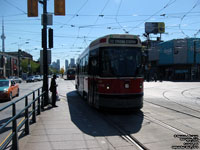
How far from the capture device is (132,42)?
8.25 meters

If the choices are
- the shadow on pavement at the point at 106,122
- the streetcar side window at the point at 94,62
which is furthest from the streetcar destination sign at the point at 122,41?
the shadow on pavement at the point at 106,122

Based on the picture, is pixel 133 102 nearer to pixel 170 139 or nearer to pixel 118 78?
pixel 118 78

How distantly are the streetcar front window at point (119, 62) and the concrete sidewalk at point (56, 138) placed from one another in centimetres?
253

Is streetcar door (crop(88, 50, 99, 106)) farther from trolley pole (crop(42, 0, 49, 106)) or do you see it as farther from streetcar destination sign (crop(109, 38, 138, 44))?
trolley pole (crop(42, 0, 49, 106))

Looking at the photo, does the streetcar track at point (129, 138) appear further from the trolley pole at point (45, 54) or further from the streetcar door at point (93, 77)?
the trolley pole at point (45, 54)

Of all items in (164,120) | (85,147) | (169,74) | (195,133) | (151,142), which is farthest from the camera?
(169,74)

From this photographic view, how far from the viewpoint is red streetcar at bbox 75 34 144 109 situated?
25.7 feet

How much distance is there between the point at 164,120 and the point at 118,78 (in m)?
2.32

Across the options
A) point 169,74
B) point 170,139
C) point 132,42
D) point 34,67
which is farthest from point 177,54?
point 34,67

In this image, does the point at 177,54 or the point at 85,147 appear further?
the point at 177,54

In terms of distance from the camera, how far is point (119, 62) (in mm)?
7992

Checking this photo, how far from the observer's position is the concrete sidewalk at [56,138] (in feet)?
15.5

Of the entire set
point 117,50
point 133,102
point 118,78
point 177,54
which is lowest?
point 133,102

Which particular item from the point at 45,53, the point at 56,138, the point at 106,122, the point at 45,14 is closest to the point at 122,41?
the point at 106,122
